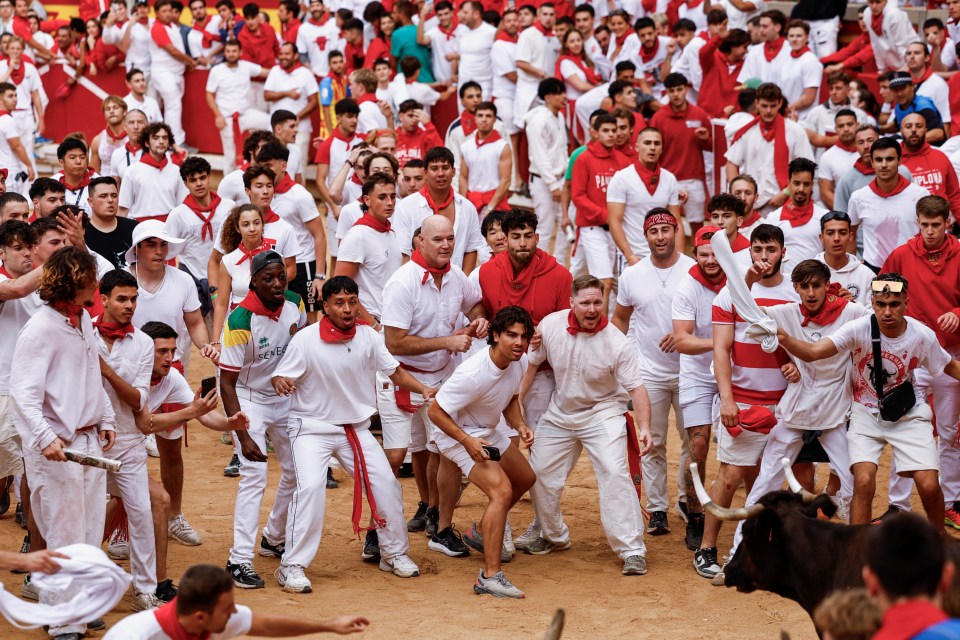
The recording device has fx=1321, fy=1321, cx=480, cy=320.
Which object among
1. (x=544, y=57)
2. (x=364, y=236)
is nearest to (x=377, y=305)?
(x=364, y=236)

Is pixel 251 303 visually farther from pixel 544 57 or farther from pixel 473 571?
pixel 544 57

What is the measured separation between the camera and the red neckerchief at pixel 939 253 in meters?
9.61

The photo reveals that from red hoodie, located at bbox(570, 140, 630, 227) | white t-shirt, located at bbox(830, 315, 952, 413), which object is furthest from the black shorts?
white t-shirt, located at bbox(830, 315, 952, 413)

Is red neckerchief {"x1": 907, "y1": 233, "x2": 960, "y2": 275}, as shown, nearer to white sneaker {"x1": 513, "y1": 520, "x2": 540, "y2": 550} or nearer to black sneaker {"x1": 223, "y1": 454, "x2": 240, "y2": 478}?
white sneaker {"x1": 513, "y1": 520, "x2": 540, "y2": 550}

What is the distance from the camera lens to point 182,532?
9.76 meters

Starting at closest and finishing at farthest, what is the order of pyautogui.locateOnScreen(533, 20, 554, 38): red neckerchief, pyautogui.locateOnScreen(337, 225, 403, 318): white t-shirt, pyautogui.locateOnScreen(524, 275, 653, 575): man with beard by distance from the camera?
pyautogui.locateOnScreen(524, 275, 653, 575): man with beard < pyautogui.locateOnScreen(337, 225, 403, 318): white t-shirt < pyautogui.locateOnScreen(533, 20, 554, 38): red neckerchief

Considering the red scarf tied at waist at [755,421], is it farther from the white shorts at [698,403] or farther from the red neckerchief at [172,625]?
the red neckerchief at [172,625]

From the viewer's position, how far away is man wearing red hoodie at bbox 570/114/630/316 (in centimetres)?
1320

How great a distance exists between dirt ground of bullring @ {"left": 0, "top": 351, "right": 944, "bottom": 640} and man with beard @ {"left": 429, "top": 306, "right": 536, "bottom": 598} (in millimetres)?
360

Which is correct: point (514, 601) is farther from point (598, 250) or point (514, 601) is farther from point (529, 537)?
point (598, 250)

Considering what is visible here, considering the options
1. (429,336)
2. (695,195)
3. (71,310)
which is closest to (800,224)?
(429,336)

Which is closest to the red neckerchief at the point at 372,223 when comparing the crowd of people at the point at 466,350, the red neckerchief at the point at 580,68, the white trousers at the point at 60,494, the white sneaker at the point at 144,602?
the crowd of people at the point at 466,350

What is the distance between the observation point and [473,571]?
30.7 feet

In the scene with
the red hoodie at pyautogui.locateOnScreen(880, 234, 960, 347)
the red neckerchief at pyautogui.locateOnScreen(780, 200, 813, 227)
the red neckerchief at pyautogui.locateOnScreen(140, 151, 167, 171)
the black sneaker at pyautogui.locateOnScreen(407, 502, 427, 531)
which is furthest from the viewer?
the red neckerchief at pyautogui.locateOnScreen(140, 151, 167, 171)
